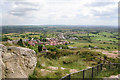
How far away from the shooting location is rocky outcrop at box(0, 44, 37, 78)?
3.34 m

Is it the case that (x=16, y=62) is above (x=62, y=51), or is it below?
above

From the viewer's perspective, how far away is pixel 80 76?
12.5 feet

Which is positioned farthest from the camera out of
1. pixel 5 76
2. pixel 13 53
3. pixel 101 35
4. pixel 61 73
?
pixel 101 35

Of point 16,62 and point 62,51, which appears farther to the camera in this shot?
point 62,51

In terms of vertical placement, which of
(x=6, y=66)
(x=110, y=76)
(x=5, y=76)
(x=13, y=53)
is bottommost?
(x=110, y=76)

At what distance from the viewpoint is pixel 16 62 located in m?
3.72

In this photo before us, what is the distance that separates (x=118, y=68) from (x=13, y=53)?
4.28m

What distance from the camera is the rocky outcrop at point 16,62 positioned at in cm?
334

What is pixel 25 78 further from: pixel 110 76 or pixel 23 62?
pixel 110 76

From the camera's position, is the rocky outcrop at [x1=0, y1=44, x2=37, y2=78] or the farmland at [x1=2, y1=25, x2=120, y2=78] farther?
the farmland at [x1=2, y1=25, x2=120, y2=78]

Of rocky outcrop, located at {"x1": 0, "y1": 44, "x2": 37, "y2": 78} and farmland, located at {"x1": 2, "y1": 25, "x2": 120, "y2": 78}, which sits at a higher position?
rocky outcrop, located at {"x1": 0, "y1": 44, "x2": 37, "y2": 78}

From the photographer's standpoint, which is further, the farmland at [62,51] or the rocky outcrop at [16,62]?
the farmland at [62,51]

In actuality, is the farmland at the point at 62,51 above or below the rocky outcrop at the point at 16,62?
below

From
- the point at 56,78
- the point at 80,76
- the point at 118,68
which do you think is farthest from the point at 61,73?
the point at 118,68
